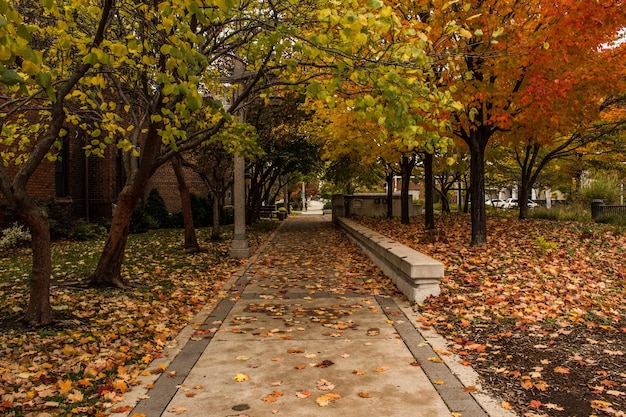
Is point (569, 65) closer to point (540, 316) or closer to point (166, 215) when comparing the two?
point (540, 316)

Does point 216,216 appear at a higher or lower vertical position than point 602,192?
lower

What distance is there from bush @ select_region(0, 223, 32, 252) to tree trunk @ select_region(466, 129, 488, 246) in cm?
1150

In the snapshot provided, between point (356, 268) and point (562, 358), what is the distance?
22.0 feet

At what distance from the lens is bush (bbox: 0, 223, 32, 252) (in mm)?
13438

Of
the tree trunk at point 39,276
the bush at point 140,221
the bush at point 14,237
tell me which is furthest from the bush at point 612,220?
the bush at point 14,237

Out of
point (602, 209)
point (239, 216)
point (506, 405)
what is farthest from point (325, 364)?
point (602, 209)

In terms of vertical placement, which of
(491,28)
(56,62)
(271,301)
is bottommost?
(271,301)

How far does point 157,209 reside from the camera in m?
23.2

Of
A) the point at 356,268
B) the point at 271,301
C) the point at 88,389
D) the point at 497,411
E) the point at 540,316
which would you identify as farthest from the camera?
the point at 356,268

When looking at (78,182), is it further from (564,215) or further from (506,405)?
(506,405)

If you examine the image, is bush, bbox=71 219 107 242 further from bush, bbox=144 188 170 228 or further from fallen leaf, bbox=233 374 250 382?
fallen leaf, bbox=233 374 250 382

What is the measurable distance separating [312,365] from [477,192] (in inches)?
326

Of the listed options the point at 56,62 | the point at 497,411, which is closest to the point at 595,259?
the point at 497,411

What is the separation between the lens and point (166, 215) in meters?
23.5
